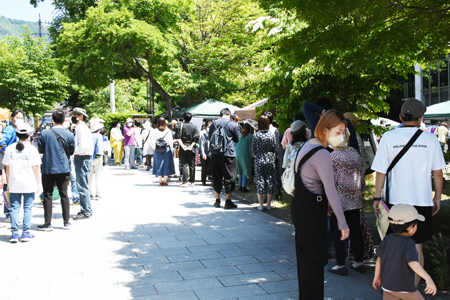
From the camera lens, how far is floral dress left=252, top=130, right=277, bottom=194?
789 centimetres

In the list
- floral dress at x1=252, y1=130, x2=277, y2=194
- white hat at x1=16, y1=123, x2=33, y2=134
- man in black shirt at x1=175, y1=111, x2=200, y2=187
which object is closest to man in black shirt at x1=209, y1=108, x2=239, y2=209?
floral dress at x1=252, y1=130, x2=277, y2=194

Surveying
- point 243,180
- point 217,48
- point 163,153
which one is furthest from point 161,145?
point 217,48

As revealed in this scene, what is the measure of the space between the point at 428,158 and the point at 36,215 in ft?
22.8

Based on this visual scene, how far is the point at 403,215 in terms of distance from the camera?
293 cm

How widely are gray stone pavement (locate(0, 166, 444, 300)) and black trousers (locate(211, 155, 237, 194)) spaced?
0.49 m

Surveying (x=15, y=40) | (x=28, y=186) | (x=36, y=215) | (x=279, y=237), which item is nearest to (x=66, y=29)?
(x=15, y=40)

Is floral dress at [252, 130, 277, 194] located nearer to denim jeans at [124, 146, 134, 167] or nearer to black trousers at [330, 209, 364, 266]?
black trousers at [330, 209, 364, 266]

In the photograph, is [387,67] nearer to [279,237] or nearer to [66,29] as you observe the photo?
[279,237]

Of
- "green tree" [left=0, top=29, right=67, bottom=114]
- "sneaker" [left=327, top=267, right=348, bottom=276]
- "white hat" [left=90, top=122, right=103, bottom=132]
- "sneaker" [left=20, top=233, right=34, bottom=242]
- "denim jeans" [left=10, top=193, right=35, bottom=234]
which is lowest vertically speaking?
"sneaker" [left=327, top=267, right=348, bottom=276]

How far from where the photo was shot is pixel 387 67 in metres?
6.96

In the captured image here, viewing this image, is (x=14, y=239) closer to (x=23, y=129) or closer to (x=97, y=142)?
(x=23, y=129)

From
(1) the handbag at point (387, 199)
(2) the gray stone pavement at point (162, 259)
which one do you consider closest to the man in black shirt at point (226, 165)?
(2) the gray stone pavement at point (162, 259)

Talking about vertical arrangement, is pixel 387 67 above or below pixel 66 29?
below

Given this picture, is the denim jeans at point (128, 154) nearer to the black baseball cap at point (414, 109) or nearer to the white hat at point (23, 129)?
the white hat at point (23, 129)
